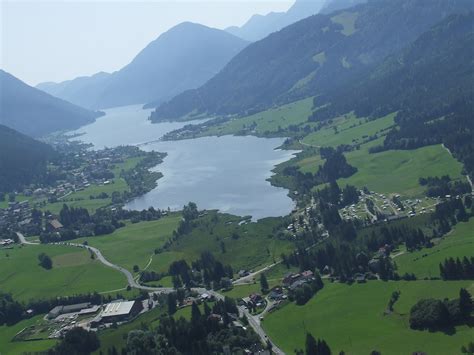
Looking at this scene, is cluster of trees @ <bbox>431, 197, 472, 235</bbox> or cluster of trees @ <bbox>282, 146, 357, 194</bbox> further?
cluster of trees @ <bbox>282, 146, 357, 194</bbox>

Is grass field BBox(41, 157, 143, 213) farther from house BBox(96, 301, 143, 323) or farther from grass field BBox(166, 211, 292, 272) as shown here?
house BBox(96, 301, 143, 323)

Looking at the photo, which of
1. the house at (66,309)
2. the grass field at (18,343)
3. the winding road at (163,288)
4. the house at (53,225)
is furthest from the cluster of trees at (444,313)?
the house at (53,225)

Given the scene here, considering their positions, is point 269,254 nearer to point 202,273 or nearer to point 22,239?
point 202,273

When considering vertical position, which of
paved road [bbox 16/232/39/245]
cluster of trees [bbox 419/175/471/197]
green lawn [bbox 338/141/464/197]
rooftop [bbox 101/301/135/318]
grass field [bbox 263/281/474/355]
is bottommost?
grass field [bbox 263/281/474/355]

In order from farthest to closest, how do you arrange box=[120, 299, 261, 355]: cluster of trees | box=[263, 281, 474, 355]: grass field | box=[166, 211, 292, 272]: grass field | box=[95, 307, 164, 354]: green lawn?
1. box=[166, 211, 292, 272]: grass field
2. box=[95, 307, 164, 354]: green lawn
3. box=[120, 299, 261, 355]: cluster of trees
4. box=[263, 281, 474, 355]: grass field

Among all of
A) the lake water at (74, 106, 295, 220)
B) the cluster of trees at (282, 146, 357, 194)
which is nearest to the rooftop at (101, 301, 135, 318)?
the lake water at (74, 106, 295, 220)

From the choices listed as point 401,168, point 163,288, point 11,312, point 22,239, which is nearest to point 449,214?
point 401,168

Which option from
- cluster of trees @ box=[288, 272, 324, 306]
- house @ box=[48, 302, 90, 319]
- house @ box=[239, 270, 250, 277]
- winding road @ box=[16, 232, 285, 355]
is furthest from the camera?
house @ box=[239, 270, 250, 277]

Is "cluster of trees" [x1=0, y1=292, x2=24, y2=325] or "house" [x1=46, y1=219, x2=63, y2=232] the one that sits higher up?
"house" [x1=46, y1=219, x2=63, y2=232]
